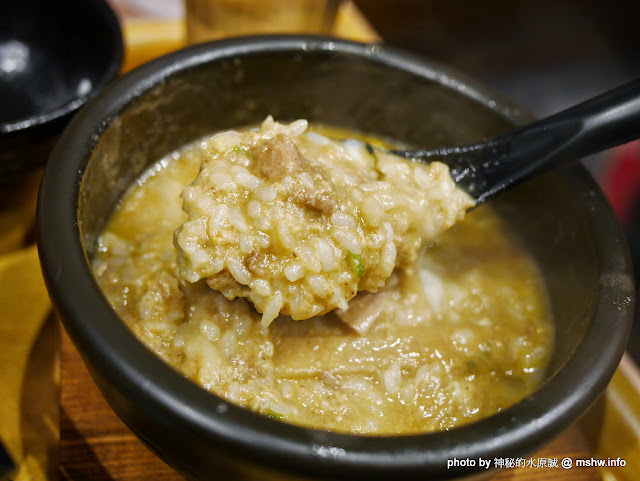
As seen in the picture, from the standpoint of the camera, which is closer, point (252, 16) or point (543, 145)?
point (543, 145)

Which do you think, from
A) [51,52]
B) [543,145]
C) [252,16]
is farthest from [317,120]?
[51,52]

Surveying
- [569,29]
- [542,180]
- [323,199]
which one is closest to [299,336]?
[323,199]

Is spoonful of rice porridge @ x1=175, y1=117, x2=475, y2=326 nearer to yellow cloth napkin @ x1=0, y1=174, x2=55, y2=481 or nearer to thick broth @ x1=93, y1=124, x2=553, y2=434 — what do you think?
thick broth @ x1=93, y1=124, x2=553, y2=434

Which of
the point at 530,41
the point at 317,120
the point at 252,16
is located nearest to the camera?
the point at 317,120

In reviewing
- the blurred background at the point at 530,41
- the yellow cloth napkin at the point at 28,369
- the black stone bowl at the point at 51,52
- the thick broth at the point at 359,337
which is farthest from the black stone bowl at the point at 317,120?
the blurred background at the point at 530,41

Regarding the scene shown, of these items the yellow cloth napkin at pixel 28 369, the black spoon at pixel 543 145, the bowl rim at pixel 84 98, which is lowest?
the yellow cloth napkin at pixel 28 369

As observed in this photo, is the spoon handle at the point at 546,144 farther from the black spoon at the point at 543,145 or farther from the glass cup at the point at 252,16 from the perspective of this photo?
the glass cup at the point at 252,16

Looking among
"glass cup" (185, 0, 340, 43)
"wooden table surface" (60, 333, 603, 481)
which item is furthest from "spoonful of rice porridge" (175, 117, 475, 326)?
"glass cup" (185, 0, 340, 43)

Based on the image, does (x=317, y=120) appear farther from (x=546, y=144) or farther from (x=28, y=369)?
(x=28, y=369)
